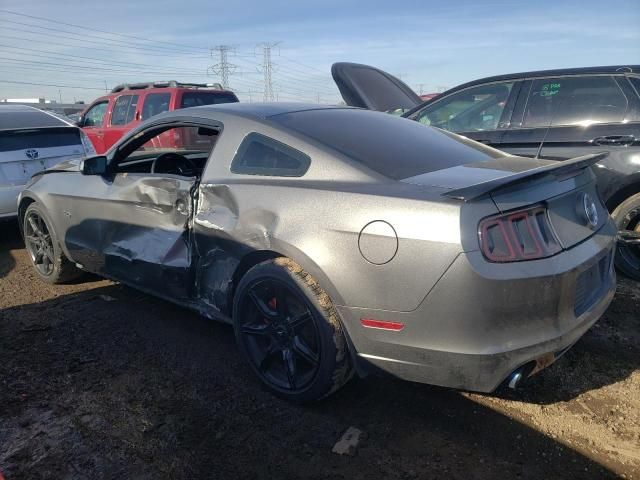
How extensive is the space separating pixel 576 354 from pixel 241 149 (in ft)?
7.84

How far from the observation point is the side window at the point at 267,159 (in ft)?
9.25

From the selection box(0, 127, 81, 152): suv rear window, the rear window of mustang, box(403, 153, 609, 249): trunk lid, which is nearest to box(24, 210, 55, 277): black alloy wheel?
box(0, 127, 81, 152): suv rear window

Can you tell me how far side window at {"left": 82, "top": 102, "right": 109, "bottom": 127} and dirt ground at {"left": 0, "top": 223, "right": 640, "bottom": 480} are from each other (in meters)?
8.61

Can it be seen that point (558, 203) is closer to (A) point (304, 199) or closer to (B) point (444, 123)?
(A) point (304, 199)

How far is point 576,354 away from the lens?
10.6 ft

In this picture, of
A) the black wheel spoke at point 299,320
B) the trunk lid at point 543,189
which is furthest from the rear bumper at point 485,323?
the black wheel spoke at point 299,320

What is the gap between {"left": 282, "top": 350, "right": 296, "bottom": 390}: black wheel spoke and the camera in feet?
9.20

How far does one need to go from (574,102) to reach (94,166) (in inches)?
158

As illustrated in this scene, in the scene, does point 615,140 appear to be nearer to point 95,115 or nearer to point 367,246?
point 367,246

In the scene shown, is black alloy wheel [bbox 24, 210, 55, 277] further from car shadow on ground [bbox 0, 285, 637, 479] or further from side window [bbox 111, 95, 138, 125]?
side window [bbox 111, 95, 138, 125]

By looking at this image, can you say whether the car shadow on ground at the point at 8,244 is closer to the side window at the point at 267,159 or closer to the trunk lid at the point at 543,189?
the side window at the point at 267,159

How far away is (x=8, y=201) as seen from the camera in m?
5.71

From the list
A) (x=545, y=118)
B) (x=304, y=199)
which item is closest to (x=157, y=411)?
(x=304, y=199)

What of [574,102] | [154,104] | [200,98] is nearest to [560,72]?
[574,102]
